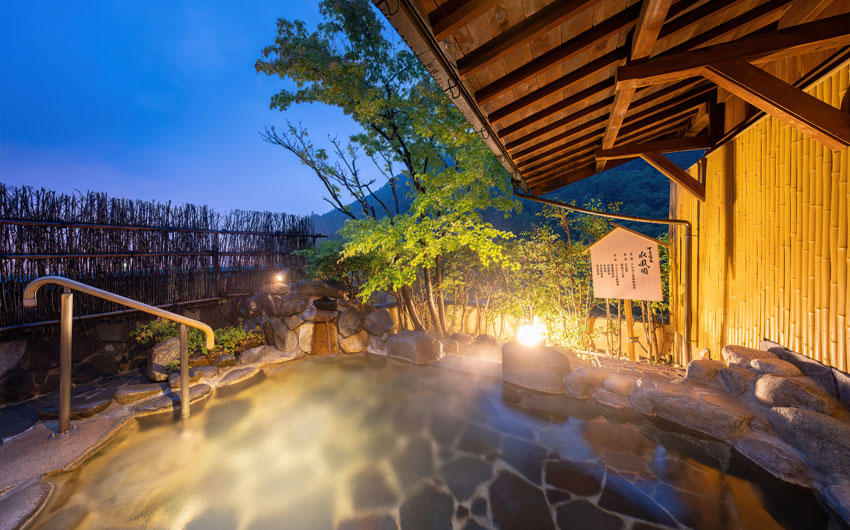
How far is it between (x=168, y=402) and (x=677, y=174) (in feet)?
29.3

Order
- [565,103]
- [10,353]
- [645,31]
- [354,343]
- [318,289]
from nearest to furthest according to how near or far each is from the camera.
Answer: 1. [645,31]
2. [565,103]
3. [10,353]
4. [354,343]
5. [318,289]

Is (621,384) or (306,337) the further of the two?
(306,337)

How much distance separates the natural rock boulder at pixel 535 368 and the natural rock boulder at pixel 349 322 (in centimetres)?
383

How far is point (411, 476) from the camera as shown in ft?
10.7

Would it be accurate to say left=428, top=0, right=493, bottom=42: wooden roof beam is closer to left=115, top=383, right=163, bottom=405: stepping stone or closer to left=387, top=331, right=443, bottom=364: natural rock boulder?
left=387, top=331, right=443, bottom=364: natural rock boulder

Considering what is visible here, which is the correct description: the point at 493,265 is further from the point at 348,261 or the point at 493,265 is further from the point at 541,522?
A: the point at 541,522

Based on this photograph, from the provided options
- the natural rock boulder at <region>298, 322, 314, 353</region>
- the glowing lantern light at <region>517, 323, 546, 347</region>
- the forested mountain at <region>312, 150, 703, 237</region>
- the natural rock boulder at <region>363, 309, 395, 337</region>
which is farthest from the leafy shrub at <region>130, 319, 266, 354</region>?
the forested mountain at <region>312, 150, 703, 237</region>

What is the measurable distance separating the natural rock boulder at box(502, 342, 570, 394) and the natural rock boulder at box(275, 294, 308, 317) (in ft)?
16.6

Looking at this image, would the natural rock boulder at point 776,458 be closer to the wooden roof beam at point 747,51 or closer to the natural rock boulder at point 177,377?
the wooden roof beam at point 747,51

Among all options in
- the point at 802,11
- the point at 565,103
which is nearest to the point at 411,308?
the point at 565,103

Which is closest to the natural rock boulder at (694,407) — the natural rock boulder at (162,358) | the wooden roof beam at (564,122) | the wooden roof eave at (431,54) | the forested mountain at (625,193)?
the wooden roof beam at (564,122)

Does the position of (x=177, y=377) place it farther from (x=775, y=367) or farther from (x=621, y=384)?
(x=775, y=367)

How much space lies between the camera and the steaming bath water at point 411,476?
2713 mm

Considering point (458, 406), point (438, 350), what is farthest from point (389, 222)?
point (458, 406)
